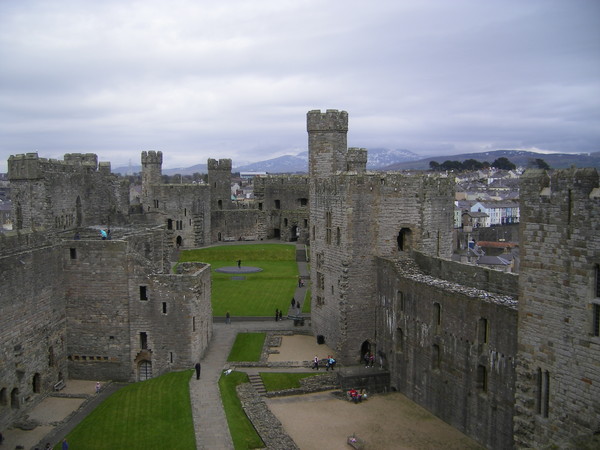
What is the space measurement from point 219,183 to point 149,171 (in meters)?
10.5

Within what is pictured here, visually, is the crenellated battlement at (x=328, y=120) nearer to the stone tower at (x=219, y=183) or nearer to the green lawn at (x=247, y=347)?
the green lawn at (x=247, y=347)

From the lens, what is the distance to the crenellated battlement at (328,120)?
38.4 meters

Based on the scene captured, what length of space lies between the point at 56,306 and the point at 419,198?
19.6 meters

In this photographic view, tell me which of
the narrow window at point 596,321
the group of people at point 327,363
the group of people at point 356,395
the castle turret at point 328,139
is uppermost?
the castle turret at point 328,139

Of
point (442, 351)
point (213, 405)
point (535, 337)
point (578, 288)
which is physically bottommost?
point (213, 405)

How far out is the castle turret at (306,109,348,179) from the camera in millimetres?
38469

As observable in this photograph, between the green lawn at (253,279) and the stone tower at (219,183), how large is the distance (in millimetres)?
12561

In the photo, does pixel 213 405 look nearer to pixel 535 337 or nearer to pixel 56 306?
pixel 56 306

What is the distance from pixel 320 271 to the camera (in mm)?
36812

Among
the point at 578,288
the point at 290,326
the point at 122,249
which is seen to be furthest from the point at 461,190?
the point at 578,288

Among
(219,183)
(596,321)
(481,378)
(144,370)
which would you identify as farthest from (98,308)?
(219,183)

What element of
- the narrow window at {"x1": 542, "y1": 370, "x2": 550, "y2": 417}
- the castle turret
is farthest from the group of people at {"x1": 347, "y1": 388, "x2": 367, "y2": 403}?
the castle turret

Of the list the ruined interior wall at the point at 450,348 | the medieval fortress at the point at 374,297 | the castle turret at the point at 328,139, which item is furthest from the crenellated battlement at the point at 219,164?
the ruined interior wall at the point at 450,348

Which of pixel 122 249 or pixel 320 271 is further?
pixel 320 271
